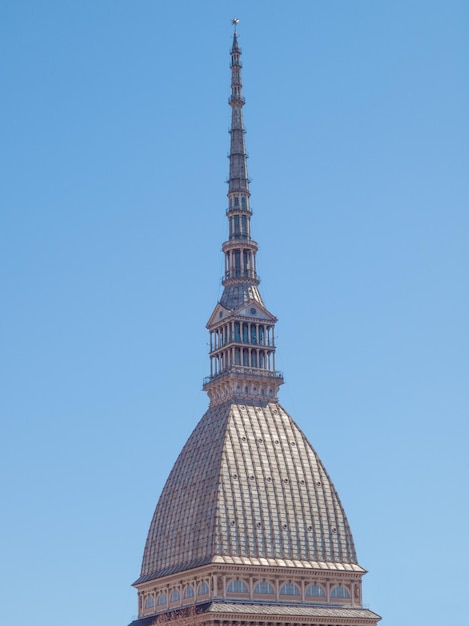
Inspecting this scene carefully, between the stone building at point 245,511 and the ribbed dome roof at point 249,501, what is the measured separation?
158mm

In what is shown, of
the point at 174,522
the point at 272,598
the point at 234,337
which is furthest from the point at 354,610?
the point at 234,337

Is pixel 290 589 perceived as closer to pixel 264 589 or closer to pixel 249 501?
pixel 264 589

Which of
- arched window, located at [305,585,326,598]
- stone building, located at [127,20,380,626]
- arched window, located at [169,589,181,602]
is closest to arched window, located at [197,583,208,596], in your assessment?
stone building, located at [127,20,380,626]

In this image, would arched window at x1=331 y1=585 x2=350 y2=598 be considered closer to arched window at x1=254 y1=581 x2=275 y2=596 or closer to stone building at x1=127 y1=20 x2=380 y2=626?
stone building at x1=127 y1=20 x2=380 y2=626

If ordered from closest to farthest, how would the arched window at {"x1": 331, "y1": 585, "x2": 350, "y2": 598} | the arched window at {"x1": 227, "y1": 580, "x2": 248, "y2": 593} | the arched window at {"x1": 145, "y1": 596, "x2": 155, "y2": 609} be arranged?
1. the arched window at {"x1": 227, "y1": 580, "x2": 248, "y2": 593}
2. the arched window at {"x1": 331, "y1": 585, "x2": 350, "y2": 598}
3. the arched window at {"x1": 145, "y1": 596, "x2": 155, "y2": 609}

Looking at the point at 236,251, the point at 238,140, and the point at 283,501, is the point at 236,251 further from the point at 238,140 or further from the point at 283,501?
the point at 283,501

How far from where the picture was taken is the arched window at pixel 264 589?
167125 mm

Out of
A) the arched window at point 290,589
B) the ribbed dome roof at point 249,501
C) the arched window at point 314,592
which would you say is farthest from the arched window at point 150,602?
the arched window at point 314,592

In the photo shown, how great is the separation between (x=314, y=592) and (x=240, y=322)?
111 ft

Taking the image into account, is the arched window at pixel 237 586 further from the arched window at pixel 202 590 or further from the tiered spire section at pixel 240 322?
the tiered spire section at pixel 240 322

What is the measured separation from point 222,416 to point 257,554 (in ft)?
61.8

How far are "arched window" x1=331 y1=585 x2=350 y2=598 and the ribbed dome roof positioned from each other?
121 inches

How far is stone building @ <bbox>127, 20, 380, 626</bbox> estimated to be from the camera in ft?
547

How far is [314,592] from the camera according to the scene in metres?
170
